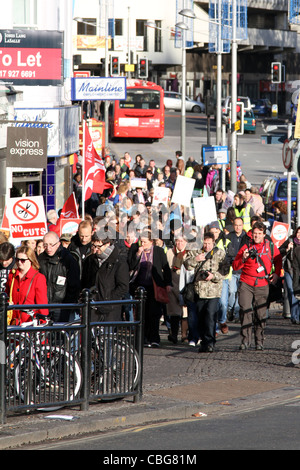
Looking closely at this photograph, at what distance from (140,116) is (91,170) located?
1423 inches

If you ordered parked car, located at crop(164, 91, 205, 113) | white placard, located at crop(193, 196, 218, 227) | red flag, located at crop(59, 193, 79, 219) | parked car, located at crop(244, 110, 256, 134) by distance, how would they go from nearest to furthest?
red flag, located at crop(59, 193, 79, 219), white placard, located at crop(193, 196, 218, 227), parked car, located at crop(244, 110, 256, 134), parked car, located at crop(164, 91, 205, 113)

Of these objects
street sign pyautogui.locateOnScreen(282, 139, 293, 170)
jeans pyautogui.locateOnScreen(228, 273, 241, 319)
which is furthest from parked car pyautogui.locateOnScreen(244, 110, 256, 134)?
jeans pyautogui.locateOnScreen(228, 273, 241, 319)

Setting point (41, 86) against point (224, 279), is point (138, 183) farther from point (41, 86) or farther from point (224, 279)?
point (224, 279)

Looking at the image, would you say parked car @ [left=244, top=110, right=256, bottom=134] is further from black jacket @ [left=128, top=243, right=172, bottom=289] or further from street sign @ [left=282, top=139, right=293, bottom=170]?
black jacket @ [left=128, top=243, right=172, bottom=289]

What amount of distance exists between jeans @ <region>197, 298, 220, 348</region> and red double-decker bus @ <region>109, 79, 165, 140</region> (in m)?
41.0

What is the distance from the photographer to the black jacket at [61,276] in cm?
1209

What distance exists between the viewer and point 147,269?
1449cm

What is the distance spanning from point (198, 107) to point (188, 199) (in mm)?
52688

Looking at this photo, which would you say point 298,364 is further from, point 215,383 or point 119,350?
point 119,350

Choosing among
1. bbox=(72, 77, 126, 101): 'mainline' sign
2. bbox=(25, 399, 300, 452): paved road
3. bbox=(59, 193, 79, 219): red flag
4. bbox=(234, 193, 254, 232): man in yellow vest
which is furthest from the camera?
bbox=(72, 77, 126, 101): 'mainline' sign

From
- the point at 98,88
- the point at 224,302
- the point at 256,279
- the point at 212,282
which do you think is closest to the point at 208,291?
the point at 212,282

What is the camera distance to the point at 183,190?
21.7 meters

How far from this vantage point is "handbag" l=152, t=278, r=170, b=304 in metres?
14.4
